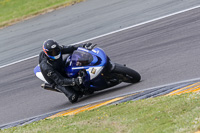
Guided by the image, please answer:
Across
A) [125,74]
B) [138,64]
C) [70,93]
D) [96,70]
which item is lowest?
[138,64]

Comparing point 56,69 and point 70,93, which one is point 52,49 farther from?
point 70,93

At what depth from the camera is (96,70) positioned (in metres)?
8.88

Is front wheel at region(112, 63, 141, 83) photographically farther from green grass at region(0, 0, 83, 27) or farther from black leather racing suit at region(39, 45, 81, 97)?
green grass at region(0, 0, 83, 27)

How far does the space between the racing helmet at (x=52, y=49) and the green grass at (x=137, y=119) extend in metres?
1.84

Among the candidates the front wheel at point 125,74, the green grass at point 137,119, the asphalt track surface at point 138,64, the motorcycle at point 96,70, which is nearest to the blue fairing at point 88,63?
the motorcycle at point 96,70

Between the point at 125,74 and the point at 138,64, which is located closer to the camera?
the point at 125,74

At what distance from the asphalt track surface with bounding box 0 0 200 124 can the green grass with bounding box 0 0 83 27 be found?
565 cm

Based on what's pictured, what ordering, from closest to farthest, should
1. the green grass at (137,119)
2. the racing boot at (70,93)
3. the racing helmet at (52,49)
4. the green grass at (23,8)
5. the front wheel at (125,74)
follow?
the green grass at (137,119) < the racing helmet at (52,49) < the front wheel at (125,74) < the racing boot at (70,93) < the green grass at (23,8)

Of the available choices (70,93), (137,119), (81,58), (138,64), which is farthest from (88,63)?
(137,119)

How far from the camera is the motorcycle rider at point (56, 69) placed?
8.88 m

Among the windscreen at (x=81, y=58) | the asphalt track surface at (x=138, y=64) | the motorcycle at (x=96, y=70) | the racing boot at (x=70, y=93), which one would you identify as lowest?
the asphalt track surface at (x=138, y=64)

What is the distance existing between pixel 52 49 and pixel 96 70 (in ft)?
3.58

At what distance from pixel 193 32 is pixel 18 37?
27.7ft

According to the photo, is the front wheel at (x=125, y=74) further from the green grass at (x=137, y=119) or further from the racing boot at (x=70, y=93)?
the green grass at (x=137, y=119)
